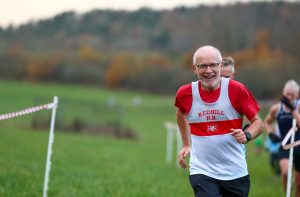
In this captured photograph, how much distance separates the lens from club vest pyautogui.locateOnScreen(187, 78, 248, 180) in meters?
5.20

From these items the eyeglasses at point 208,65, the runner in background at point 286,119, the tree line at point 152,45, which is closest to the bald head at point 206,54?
the eyeglasses at point 208,65

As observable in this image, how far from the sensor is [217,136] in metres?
5.28

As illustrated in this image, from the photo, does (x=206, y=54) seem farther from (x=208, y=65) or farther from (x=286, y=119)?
(x=286, y=119)

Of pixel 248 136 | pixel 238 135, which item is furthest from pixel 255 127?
pixel 238 135

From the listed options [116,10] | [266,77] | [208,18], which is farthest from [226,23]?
[116,10]

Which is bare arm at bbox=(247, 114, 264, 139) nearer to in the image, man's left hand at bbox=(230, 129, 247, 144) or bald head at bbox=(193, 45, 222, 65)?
man's left hand at bbox=(230, 129, 247, 144)

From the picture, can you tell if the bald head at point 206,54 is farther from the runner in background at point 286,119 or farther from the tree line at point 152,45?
the tree line at point 152,45

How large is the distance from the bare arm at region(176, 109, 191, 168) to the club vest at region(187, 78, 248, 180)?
24cm

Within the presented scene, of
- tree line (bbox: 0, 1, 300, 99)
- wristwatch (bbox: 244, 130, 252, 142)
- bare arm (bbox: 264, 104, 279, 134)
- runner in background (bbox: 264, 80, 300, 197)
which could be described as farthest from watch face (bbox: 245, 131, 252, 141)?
tree line (bbox: 0, 1, 300, 99)

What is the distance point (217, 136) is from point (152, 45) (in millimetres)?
130285

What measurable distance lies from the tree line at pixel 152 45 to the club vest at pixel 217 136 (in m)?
51.8

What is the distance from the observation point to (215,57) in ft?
16.8

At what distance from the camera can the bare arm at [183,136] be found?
561cm

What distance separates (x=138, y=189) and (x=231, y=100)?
5.33m
